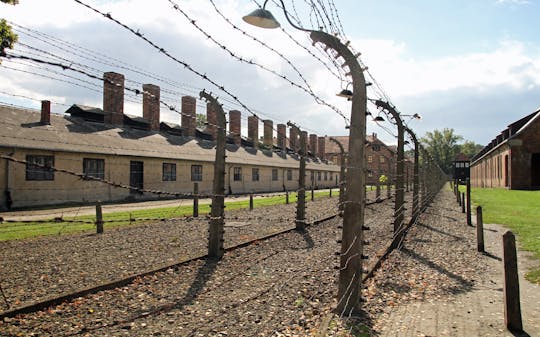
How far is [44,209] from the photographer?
1856 centimetres

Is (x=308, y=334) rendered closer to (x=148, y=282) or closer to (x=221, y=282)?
(x=221, y=282)

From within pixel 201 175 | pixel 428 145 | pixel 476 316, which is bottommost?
pixel 476 316

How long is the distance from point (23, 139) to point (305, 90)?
19064 mm

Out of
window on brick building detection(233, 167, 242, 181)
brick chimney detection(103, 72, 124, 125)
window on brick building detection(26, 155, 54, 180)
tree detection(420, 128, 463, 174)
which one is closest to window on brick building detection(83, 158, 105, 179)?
window on brick building detection(26, 155, 54, 180)

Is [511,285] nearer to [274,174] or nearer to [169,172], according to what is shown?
[169,172]

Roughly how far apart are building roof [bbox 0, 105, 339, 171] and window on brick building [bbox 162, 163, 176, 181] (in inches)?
30.8

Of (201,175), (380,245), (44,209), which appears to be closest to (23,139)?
(44,209)

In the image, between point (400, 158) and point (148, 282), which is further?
point (400, 158)

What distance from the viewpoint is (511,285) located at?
420 cm

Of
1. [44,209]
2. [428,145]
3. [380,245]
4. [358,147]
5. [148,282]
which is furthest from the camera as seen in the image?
[428,145]

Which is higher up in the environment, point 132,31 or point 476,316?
point 132,31

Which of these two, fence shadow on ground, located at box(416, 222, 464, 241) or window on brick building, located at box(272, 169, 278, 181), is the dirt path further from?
window on brick building, located at box(272, 169, 278, 181)

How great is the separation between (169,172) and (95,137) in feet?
18.9

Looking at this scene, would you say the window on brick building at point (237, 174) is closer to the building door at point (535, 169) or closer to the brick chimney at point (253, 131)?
the brick chimney at point (253, 131)
